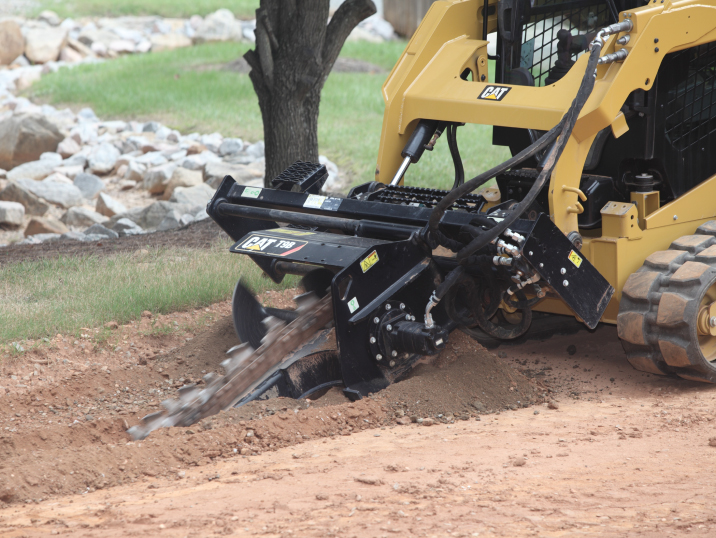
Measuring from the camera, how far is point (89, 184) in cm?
1364

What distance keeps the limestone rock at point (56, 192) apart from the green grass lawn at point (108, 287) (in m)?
5.36

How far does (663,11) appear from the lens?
15.8 ft

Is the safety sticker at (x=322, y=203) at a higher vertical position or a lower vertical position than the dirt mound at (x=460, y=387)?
higher

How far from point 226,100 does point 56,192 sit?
5.29 metres

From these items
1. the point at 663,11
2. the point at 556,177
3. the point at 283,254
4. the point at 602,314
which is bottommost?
the point at 602,314


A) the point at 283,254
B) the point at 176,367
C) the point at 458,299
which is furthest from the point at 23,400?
the point at 458,299

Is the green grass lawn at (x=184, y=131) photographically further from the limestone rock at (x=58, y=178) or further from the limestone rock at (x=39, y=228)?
the limestone rock at (x=39, y=228)

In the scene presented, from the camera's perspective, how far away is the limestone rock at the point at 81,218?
1158 cm

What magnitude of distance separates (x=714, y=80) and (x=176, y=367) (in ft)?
12.6

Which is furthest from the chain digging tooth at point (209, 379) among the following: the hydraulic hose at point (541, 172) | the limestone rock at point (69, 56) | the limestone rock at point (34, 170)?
the limestone rock at point (69, 56)

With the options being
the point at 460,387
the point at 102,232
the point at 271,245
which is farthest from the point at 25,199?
the point at 460,387

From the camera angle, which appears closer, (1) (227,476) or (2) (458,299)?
(1) (227,476)

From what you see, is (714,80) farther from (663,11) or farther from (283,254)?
(283,254)

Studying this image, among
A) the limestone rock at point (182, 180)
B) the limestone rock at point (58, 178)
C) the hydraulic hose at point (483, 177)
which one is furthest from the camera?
the limestone rock at point (58, 178)
